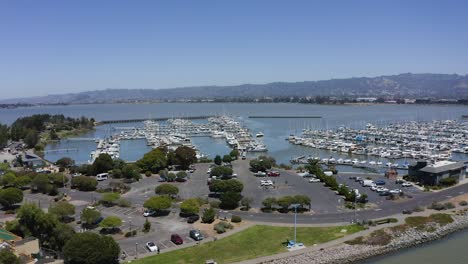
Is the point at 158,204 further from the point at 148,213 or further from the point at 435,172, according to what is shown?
the point at 435,172

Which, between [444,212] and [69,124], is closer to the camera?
[444,212]

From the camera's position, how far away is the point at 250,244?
21031mm

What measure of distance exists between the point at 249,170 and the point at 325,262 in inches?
855

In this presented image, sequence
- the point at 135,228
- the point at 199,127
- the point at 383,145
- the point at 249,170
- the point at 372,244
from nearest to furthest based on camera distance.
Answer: the point at 372,244 < the point at 135,228 < the point at 249,170 < the point at 383,145 < the point at 199,127

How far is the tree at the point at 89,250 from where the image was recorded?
17.9 m

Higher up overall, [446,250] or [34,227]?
[34,227]

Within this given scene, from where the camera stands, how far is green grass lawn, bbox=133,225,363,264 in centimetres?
1933

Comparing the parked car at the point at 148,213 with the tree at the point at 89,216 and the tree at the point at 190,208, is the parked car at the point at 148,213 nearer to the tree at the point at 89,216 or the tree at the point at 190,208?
the tree at the point at 190,208

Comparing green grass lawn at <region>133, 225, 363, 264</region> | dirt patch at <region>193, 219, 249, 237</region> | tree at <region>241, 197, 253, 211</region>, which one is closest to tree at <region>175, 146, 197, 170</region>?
tree at <region>241, 197, 253, 211</region>

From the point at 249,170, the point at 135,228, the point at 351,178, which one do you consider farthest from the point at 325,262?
the point at 249,170

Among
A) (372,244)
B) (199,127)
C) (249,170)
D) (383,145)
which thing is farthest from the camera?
(199,127)

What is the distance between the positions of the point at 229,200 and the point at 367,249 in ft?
30.4

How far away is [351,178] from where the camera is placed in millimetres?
37000

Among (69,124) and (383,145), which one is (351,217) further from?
(69,124)
